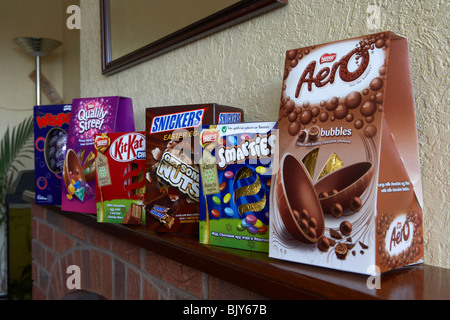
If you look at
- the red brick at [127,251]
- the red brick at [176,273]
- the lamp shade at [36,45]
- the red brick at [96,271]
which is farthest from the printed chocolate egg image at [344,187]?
the lamp shade at [36,45]

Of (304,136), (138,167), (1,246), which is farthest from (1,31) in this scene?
(304,136)

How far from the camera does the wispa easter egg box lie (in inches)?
47.1

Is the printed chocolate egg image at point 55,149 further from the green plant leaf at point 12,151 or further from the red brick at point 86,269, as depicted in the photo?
the green plant leaf at point 12,151

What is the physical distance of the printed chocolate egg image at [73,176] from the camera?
3.96 ft

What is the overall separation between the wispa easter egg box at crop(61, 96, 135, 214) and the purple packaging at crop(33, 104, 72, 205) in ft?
0.42

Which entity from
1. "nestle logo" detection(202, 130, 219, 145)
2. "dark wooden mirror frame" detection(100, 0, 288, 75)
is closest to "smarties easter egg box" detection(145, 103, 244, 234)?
"nestle logo" detection(202, 130, 219, 145)

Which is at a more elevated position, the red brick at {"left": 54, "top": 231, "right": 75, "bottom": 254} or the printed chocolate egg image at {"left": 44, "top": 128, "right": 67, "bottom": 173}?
the printed chocolate egg image at {"left": 44, "top": 128, "right": 67, "bottom": 173}

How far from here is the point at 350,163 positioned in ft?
1.93

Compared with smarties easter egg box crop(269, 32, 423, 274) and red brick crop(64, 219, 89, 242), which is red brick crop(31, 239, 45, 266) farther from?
smarties easter egg box crop(269, 32, 423, 274)

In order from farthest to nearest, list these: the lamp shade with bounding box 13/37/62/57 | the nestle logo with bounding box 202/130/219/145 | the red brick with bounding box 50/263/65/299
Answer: the lamp shade with bounding box 13/37/62/57
the red brick with bounding box 50/263/65/299
the nestle logo with bounding box 202/130/219/145

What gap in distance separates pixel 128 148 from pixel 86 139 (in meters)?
0.24

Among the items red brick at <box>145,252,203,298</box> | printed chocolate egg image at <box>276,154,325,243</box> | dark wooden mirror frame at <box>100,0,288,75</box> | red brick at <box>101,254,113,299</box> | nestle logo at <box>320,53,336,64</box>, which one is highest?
dark wooden mirror frame at <box>100,0,288,75</box>

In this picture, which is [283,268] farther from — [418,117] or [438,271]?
[418,117]

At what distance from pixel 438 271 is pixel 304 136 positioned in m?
0.29
